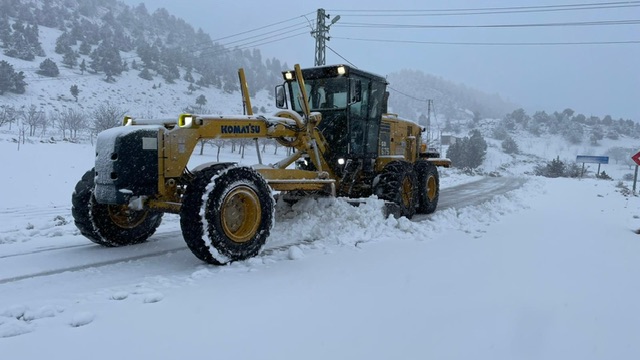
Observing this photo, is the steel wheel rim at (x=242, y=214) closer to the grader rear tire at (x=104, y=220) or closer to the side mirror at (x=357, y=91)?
the grader rear tire at (x=104, y=220)

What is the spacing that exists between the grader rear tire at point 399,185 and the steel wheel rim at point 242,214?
3.41m

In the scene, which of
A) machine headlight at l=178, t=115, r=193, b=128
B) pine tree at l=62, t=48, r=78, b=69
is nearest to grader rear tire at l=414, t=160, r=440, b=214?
machine headlight at l=178, t=115, r=193, b=128

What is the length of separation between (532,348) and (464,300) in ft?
2.97

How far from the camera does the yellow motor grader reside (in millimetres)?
→ 4728

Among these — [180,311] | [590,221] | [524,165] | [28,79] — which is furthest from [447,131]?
[180,311]

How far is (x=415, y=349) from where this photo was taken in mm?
2799

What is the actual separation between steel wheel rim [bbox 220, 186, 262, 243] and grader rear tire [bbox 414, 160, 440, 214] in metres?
5.24

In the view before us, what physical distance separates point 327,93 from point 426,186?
3.08 metres

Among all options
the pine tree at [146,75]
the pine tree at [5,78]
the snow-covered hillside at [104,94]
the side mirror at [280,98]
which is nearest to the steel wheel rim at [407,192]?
the side mirror at [280,98]

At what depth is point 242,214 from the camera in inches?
203

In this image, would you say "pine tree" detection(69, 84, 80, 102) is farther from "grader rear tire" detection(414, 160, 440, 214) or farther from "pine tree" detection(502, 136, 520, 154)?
"pine tree" detection(502, 136, 520, 154)

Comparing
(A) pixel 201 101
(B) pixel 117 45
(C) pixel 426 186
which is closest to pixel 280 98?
(C) pixel 426 186

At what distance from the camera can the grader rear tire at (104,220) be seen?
5449mm

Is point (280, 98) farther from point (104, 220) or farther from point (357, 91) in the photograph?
point (104, 220)
